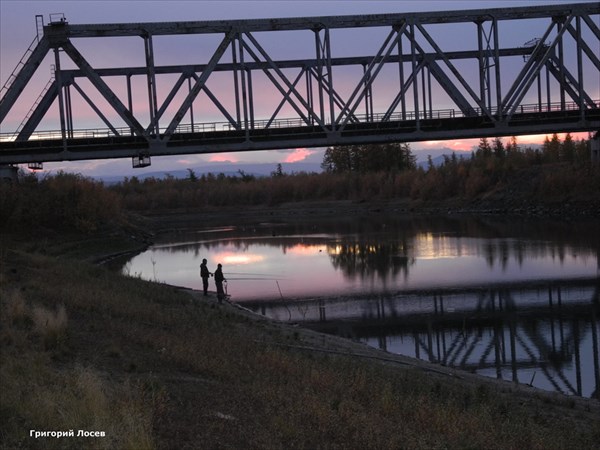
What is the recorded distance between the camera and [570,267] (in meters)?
41.5

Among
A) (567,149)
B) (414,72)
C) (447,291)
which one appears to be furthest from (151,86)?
(567,149)

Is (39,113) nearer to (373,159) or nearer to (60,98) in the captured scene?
(60,98)

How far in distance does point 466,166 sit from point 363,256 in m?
80.3

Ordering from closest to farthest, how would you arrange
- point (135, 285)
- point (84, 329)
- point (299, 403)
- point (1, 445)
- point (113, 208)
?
1. point (1, 445)
2. point (299, 403)
3. point (84, 329)
4. point (135, 285)
5. point (113, 208)

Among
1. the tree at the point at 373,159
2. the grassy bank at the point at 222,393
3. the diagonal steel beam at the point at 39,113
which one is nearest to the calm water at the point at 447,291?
the grassy bank at the point at 222,393

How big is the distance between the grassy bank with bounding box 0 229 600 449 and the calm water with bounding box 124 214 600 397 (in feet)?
13.0

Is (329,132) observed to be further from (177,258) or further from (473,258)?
(177,258)

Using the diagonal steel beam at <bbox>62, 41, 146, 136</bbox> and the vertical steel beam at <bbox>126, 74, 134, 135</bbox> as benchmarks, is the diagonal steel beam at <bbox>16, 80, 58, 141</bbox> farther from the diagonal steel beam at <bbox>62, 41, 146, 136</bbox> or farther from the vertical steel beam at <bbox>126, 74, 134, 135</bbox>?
the vertical steel beam at <bbox>126, 74, 134, 135</bbox>

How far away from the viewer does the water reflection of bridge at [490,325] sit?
797 inches

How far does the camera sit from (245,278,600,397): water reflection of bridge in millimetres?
20234

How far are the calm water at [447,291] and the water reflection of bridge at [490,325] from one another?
0.05m

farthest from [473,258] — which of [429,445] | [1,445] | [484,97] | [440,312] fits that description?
[1,445]

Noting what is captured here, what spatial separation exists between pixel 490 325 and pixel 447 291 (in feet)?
27.3

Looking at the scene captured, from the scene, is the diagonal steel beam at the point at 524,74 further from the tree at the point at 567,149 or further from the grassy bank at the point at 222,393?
the tree at the point at 567,149
